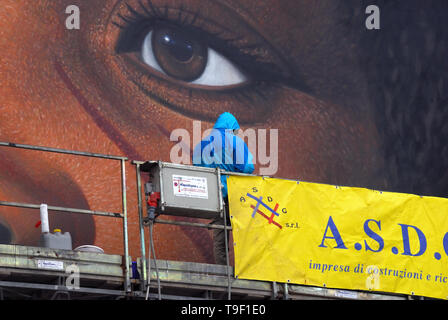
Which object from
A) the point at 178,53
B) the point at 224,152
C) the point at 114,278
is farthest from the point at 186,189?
the point at 178,53

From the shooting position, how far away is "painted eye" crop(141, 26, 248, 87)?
46.9 feet

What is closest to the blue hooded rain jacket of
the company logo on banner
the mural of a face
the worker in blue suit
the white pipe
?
the worker in blue suit

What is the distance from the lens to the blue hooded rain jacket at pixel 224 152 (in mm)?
10844

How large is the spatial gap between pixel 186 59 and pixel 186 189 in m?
4.85

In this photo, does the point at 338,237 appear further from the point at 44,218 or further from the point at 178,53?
the point at 178,53

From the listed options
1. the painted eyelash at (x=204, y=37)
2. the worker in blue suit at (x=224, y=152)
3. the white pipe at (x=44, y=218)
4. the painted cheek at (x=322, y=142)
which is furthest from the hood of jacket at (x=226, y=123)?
the painted cheek at (x=322, y=142)

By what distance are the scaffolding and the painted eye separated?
173 inches

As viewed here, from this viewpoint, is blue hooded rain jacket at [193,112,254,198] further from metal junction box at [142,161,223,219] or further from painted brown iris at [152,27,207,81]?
painted brown iris at [152,27,207,81]

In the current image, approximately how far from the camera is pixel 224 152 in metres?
10.9

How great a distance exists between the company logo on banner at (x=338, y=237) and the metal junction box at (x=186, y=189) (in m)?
0.26

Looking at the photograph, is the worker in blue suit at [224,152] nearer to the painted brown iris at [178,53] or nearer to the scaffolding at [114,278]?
the scaffolding at [114,278]
